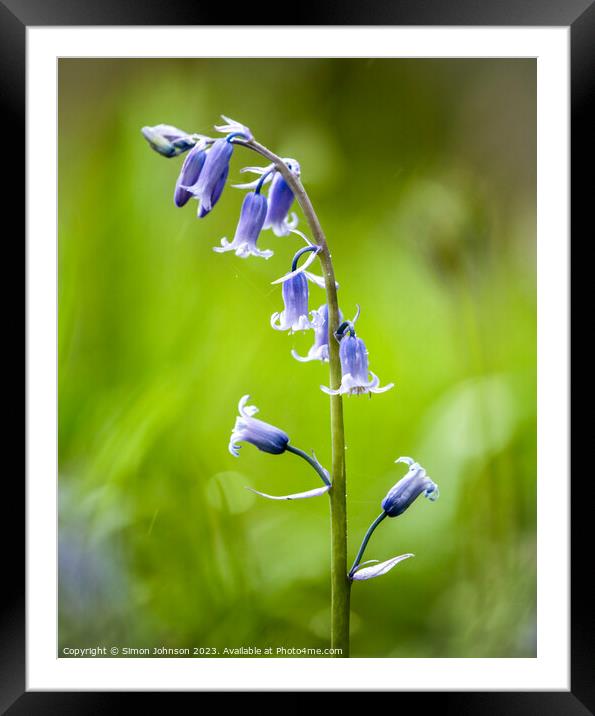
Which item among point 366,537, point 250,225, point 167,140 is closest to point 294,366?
point 250,225

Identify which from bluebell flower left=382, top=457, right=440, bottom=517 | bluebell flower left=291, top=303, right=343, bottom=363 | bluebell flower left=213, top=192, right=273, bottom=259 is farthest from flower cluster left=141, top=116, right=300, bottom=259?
bluebell flower left=382, top=457, right=440, bottom=517

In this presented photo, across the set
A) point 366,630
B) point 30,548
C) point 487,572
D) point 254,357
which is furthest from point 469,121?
Result: point 30,548

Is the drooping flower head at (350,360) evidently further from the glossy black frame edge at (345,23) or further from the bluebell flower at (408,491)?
the glossy black frame edge at (345,23)

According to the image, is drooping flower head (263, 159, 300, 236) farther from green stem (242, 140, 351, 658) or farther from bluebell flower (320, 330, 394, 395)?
bluebell flower (320, 330, 394, 395)

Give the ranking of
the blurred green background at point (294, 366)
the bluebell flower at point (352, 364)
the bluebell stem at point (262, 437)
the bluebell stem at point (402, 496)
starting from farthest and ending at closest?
the blurred green background at point (294, 366) < the bluebell stem at point (402, 496) < the bluebell stem at point (262, 437) < the bluebell flower at point (352, 364)

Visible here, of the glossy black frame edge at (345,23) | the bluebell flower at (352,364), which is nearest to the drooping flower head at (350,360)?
the bluebell flower at (352,364)

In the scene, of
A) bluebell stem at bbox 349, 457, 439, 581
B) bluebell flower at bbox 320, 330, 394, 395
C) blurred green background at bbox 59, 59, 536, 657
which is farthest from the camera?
blurred green background at bbox 59, 59, 536, 657
